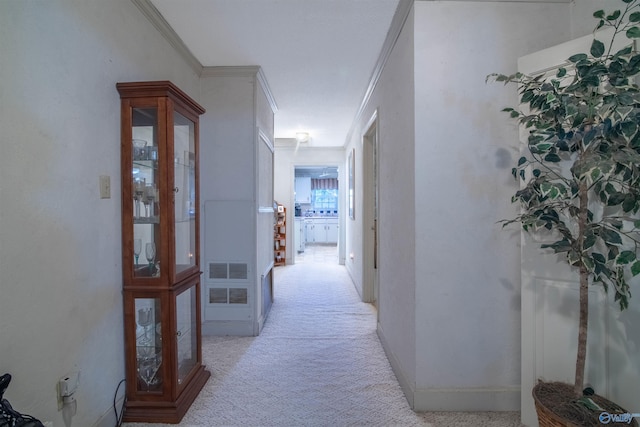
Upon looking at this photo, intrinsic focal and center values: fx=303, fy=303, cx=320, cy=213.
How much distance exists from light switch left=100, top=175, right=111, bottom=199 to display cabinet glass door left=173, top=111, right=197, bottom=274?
31cm

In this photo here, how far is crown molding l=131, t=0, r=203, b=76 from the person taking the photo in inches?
A: 74.5

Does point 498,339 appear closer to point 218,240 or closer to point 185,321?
point 185,321

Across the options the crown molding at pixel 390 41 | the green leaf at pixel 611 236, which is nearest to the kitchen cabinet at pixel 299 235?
the crown molding at pixel 390 41

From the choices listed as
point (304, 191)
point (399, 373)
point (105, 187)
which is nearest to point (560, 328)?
point (399, 373)

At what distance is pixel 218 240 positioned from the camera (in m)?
2.89

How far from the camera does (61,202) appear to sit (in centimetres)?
131

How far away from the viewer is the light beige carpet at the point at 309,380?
5.63 ft

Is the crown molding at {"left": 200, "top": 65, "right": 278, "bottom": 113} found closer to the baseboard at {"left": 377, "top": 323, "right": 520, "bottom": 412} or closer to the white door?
the white door

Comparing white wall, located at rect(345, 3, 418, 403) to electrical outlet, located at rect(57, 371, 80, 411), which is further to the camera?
white wall, located at rect(345, 3, 418, 403)

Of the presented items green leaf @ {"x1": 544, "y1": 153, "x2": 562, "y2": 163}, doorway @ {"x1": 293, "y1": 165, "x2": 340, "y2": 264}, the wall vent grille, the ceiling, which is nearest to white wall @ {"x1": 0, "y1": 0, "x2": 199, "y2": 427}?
the ceiling

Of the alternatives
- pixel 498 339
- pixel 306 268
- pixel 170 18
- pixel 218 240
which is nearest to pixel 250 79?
pixel 170 18

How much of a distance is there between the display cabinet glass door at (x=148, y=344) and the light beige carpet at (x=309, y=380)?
23cm

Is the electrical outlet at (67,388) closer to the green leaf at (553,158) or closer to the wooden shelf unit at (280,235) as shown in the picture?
the green leaf at (553,158)

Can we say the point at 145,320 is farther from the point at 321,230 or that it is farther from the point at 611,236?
the point at 321,230
